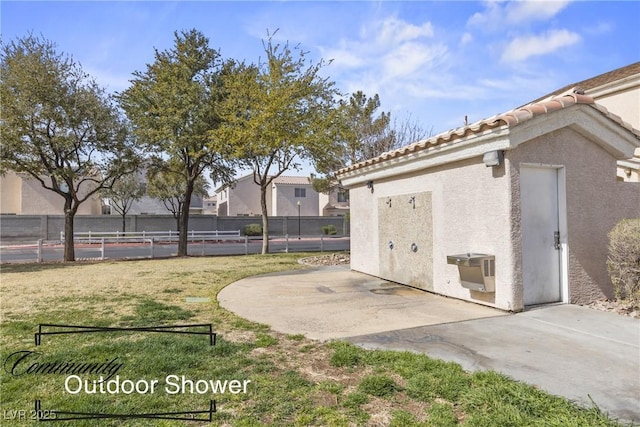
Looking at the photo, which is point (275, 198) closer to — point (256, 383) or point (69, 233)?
point (69, 233)

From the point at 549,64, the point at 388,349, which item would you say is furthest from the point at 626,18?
the point at 388,349

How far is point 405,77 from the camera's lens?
42.5ft

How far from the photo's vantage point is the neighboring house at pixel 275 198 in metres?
45.8

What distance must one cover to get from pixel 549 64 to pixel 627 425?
451 inches

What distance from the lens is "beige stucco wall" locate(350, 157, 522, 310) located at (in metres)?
5.63

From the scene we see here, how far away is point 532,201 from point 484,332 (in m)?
2.44

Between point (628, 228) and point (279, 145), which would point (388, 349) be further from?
point (279, 145)

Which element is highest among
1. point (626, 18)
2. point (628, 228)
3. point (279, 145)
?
point (626, 18)

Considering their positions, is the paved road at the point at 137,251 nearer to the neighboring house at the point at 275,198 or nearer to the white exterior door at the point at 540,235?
the white exterior door at the point at 540,235

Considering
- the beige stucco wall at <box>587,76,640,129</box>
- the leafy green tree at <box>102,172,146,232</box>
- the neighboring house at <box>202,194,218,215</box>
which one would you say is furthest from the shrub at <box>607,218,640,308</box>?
the neighboring house at <box>202,194,218,215</box>

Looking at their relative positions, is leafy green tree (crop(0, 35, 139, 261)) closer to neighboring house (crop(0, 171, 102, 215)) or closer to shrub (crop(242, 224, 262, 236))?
shrub (crop(242, 224, 262, 236))

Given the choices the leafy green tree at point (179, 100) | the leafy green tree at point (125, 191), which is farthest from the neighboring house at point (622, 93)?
the leafy green tree at point (125, 191)

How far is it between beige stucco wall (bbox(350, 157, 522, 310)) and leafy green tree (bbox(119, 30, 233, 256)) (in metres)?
10.3

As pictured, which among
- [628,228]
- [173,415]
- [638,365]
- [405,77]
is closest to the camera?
[173,415]
